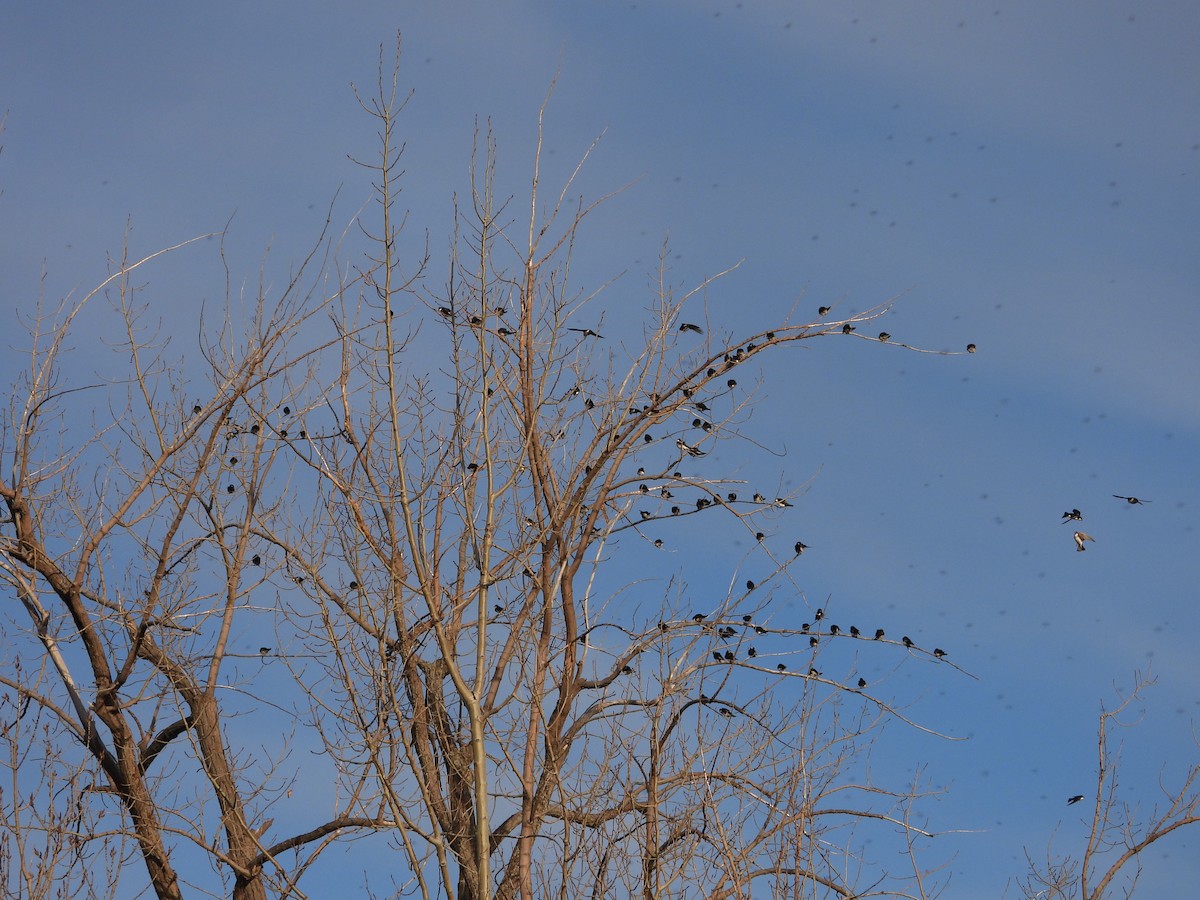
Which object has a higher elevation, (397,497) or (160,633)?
(160,633)

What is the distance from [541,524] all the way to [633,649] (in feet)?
3.88

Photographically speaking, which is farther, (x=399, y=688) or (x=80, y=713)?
(x=80, y=713)

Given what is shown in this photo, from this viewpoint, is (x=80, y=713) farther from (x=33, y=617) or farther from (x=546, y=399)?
(x=546, y=399)

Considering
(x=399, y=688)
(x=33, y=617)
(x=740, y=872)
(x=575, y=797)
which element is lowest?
(x=740, y=872)

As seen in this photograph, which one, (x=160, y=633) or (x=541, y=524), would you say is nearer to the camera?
(x=541, y=524)

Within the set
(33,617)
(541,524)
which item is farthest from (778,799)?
(33,617)

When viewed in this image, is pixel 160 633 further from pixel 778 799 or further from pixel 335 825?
pixel 778 799

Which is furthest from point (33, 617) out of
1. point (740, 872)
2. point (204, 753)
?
point (740, 872)

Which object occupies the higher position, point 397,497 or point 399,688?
point 397,497

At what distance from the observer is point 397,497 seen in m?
6.15

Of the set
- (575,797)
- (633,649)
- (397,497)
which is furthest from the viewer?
(633,649)

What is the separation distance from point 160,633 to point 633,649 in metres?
2.97

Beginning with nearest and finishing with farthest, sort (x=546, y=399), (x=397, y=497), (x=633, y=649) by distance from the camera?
(x=397, y=497)
(x=546, y=399)
(x=633, y=649)

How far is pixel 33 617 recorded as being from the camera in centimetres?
768
